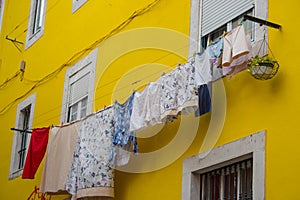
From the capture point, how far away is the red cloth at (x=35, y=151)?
12578mm

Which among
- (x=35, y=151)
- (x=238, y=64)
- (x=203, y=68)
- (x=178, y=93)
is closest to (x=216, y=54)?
(x=203, y=68)

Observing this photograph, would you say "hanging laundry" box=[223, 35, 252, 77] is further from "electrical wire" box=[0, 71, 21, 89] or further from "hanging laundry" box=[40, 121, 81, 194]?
"electrical wire" box=[0, 71, 21, 89]

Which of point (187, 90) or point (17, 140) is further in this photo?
point (17, 140)

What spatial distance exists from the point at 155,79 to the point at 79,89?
115 inches

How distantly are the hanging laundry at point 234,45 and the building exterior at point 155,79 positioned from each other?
39 cm

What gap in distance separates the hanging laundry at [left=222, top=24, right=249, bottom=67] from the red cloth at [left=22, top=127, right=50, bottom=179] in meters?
5.32

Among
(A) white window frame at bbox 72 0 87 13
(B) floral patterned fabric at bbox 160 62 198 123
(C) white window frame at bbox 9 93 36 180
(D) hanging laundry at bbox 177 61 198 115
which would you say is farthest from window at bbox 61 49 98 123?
(D) hanging laundry at bbox 177 61 198 115

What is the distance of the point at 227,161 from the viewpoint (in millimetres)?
8383

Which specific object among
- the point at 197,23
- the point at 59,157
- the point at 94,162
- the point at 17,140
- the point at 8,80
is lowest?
the point at 94,162

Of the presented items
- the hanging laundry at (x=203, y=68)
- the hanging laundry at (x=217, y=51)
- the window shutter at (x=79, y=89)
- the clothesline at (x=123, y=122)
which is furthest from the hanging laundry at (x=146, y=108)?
the window shutter at (x=79, y=89)

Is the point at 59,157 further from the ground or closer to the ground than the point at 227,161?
further from the ground

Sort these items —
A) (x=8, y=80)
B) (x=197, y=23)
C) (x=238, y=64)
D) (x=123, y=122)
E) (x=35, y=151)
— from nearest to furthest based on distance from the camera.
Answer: (x=238, y=64) → (x=197, y=23) → (x=123, y=122) → (x=35, y=151) → (x=8, y=80)

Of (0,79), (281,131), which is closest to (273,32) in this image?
(281,131)

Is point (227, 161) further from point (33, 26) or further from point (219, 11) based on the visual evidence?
point (33, 26)
